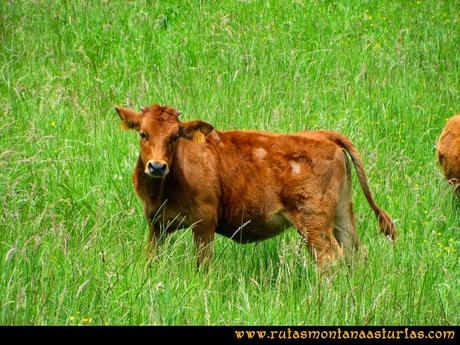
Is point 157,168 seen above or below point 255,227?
above

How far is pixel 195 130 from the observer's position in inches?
307

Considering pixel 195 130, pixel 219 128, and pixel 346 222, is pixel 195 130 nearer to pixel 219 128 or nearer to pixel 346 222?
pixel 346 222

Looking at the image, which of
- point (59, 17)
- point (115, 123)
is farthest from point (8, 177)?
point (59, 17)

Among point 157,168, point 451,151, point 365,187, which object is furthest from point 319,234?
point 451,151

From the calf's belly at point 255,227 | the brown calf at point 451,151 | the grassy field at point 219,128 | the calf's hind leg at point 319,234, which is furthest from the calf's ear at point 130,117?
the brown calf at point 451,151

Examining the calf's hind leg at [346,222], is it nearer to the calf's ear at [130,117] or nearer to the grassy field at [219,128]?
the grassy field at [219,128]

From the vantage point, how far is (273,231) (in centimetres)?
798

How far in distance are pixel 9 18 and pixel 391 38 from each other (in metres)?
5.13

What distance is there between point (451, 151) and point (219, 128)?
91.5 inches

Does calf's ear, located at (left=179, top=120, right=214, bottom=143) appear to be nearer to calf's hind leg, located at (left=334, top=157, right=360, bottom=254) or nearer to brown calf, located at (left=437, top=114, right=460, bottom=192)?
calf's hind leg, located at (left=334, top=157, right=360, bottom=254)

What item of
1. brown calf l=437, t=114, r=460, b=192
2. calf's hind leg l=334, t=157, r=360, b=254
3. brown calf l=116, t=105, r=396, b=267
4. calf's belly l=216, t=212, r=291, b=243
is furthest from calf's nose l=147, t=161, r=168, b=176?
brown calf l=437, t=114, r=460, b=192

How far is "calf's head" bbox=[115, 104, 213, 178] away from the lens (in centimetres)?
750

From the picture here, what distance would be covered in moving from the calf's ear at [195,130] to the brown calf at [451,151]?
9.66 ft

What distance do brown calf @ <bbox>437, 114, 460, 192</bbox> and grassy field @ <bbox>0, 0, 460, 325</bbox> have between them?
0.12 m
